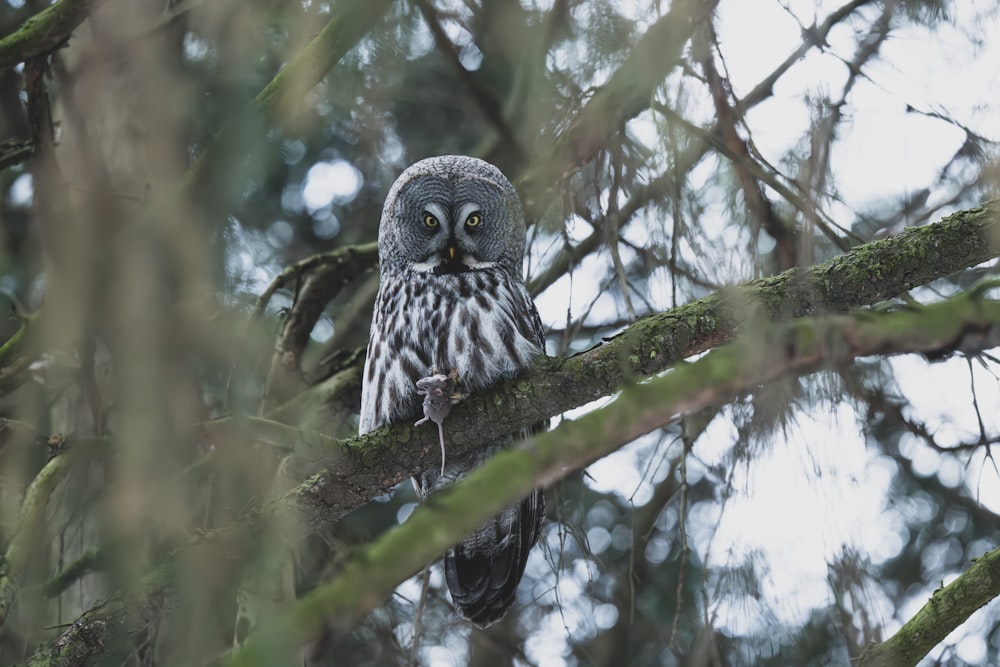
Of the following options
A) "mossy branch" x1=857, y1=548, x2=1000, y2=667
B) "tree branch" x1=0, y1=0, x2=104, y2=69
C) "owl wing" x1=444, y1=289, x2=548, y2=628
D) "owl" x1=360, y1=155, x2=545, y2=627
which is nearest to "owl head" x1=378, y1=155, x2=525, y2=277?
"owl" x1=360, y1=155, x2=545, y2=627

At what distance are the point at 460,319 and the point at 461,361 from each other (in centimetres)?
21

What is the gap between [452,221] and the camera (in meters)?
3.03

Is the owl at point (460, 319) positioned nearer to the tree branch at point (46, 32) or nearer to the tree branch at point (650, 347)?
the tree branch at point (650, 347)

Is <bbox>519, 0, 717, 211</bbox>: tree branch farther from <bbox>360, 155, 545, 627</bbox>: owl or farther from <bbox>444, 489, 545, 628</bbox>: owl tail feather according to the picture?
<bbox>444, 489, 545, 628</bbox>: owl tail feather

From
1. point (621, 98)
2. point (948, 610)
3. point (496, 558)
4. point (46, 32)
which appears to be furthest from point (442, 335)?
point (948, 610)

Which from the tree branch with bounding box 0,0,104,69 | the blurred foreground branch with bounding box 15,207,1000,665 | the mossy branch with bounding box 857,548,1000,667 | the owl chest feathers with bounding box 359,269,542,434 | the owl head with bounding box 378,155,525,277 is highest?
the tree branch with bounding box 0,0,104,69

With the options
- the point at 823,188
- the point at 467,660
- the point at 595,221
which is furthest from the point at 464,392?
the point at 467,660

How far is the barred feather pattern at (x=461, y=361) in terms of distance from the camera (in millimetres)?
2539

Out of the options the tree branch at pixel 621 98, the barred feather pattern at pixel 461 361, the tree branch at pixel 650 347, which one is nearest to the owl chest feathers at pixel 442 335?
the barred feather pattern at pixel 461 361

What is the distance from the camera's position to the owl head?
116 inches

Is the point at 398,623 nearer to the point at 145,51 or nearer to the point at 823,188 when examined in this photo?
the point at 823,188

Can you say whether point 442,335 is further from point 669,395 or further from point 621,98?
point 669,395

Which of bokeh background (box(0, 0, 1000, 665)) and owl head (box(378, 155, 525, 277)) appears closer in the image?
bokeh background (box(0, 0, 1000, 665))

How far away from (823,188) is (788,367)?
832mm
